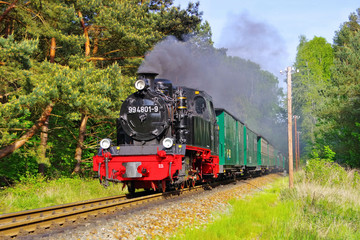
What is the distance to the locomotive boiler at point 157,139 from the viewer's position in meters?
9.48

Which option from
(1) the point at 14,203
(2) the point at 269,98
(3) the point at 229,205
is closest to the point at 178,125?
(3) the point at 229,205

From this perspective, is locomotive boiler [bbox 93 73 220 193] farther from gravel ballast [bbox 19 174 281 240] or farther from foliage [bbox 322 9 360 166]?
foliage [bbox 322 9 360 166]

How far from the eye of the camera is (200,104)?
11.5m

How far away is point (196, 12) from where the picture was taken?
20.5m

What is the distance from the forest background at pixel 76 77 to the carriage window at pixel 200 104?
8.63 feet

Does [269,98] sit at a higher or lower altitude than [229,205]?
higher

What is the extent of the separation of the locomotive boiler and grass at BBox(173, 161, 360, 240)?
1969 millimetres

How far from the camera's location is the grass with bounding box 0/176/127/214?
9.80m

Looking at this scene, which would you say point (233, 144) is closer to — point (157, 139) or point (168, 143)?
point (157, 139)

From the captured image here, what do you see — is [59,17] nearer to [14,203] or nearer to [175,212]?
[14,203]

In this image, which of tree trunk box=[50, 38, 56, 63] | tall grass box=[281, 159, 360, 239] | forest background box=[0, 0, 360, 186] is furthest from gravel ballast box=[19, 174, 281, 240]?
tree trunk box=[50, 38, 56, 63]

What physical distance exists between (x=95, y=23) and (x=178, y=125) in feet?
26.6

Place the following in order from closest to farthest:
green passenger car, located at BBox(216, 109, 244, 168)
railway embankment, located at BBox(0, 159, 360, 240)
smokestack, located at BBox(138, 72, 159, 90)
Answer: railway embankment, located at BBox(0, 159, 360, 240)
smokestack, located at BBox(138, 72, 159, 90)
green passenger car, located at BBox(216, 109, 244, 168)

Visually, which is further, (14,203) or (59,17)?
(59,17)
